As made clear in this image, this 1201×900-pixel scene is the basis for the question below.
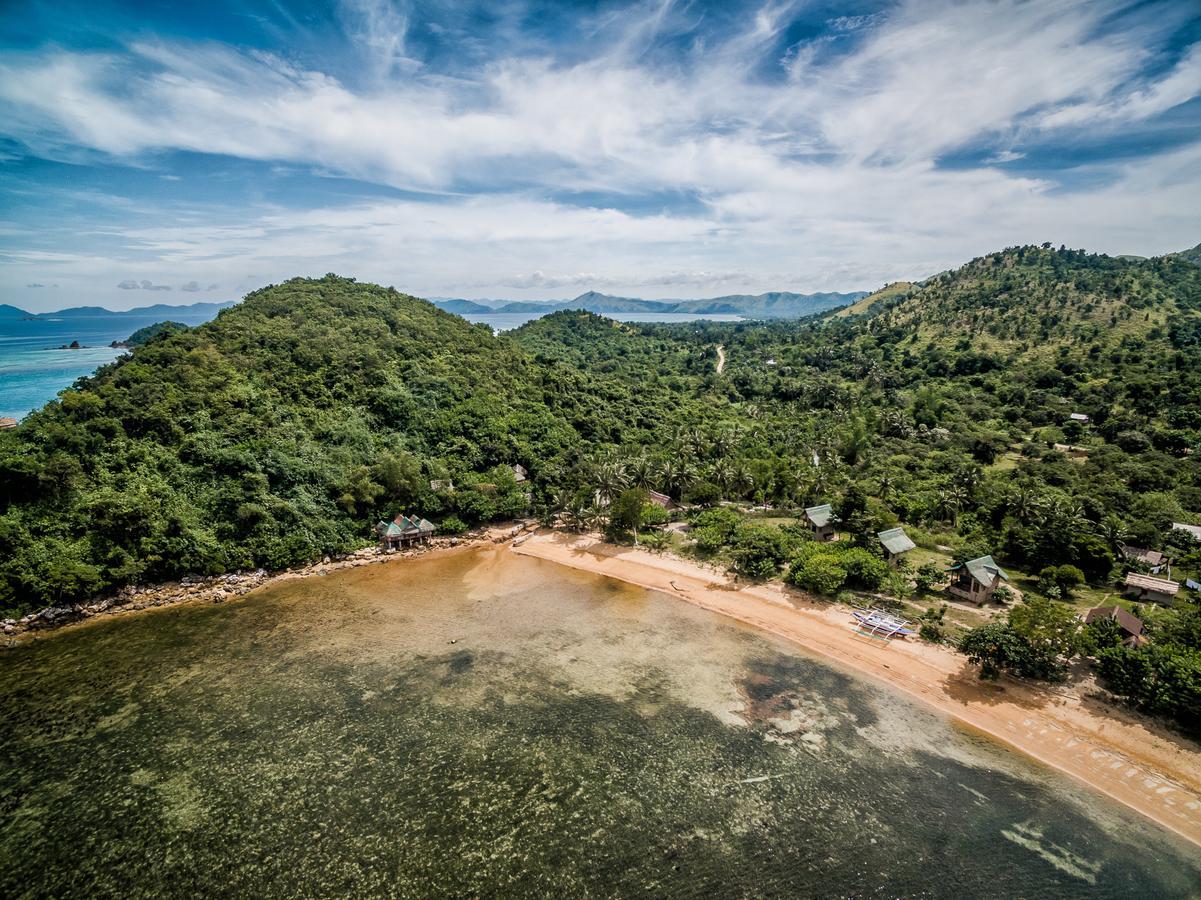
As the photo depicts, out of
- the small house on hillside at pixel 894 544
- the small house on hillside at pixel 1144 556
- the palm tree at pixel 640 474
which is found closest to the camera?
the small house on hillside at pixel 1144 556

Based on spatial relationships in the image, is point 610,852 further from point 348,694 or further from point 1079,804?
point 1079,804

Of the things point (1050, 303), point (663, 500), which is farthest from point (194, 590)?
point (1050, 303)

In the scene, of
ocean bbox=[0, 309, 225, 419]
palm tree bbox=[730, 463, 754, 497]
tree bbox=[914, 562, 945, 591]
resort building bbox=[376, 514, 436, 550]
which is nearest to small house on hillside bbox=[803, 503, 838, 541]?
tree bbox=[914, 562, 945, 591]

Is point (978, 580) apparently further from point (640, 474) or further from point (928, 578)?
point (640, 474)

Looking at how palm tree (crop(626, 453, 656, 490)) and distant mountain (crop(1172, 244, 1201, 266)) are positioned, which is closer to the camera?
palm tree (crop(626, 453, 656, 490))

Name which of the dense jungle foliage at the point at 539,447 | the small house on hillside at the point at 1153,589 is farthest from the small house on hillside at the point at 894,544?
the small house on hillside at the point at 1153,589

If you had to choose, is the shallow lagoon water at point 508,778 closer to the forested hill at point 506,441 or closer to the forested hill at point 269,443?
the forested hill at point 269,443

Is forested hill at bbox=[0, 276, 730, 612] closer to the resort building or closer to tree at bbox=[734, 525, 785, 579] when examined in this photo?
the resort building

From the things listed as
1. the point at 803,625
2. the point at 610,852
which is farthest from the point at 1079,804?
the point at 610,852
